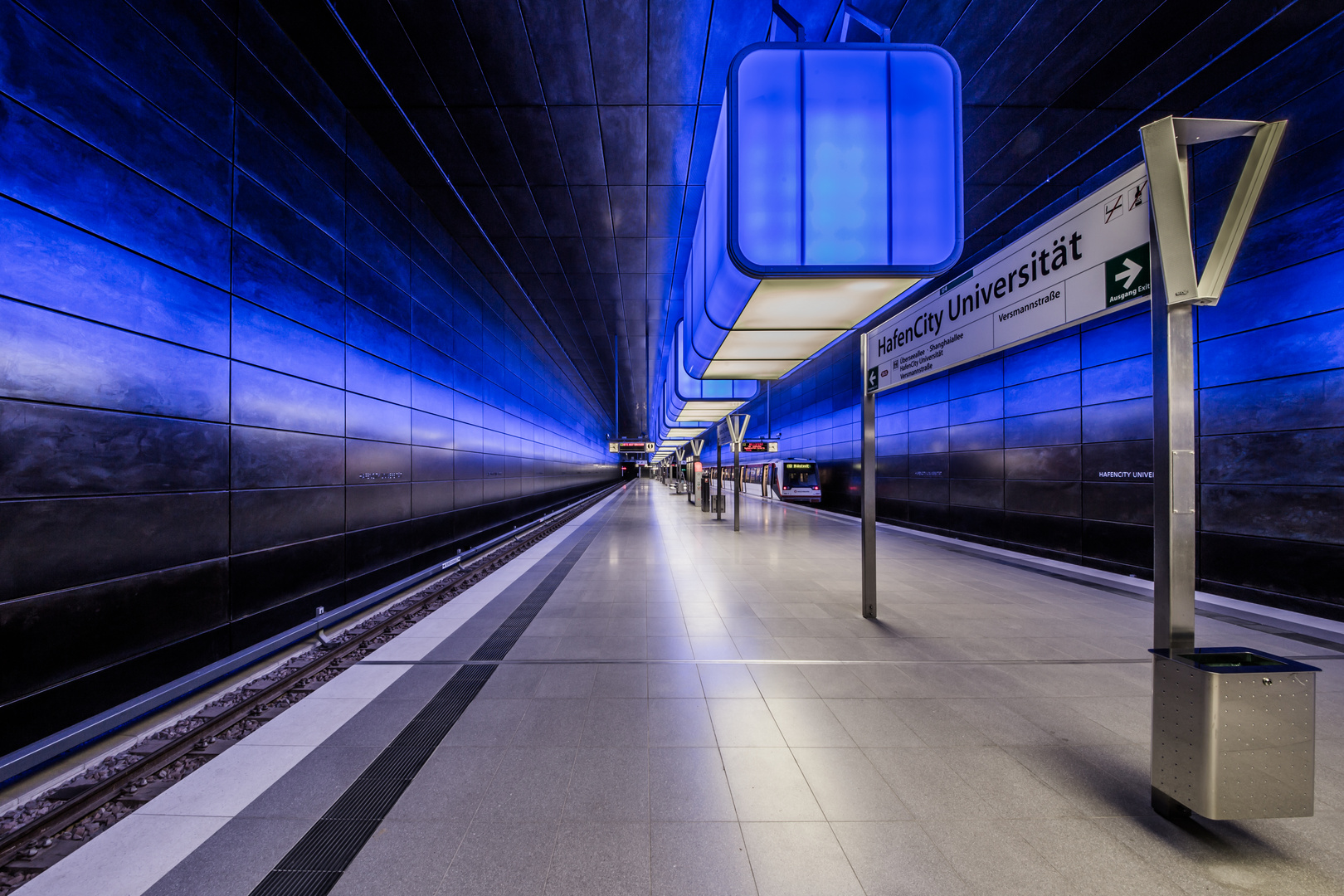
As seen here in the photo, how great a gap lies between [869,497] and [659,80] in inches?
224

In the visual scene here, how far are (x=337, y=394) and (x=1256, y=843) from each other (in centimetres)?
851

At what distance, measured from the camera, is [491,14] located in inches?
192

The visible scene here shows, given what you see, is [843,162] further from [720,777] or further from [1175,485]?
[720,777]

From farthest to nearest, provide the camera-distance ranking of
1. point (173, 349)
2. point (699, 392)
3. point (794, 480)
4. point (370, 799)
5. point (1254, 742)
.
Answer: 1. point (794, 480)
2. point (699, 392)
3. point (173, 349)
4. point (370, 799)
5. point (1254, 742)

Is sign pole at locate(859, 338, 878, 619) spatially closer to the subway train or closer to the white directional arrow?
the white directional arrow

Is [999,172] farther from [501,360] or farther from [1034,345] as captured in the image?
[501,360]

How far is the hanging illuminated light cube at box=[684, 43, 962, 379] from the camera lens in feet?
15.4

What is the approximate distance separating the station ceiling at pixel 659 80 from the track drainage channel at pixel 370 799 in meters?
6.44

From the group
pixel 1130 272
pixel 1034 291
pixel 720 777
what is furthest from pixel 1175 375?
pixel 720 777

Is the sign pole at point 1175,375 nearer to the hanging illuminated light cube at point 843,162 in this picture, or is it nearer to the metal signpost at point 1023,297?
the metal signpost at point 1023,297

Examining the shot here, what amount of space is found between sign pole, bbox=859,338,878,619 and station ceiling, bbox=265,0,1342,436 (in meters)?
3.60

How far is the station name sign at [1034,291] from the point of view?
3.03 m

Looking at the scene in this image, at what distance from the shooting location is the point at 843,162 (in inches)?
189

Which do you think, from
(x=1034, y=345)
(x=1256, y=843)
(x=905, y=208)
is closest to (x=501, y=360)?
(x=905, y=208)
